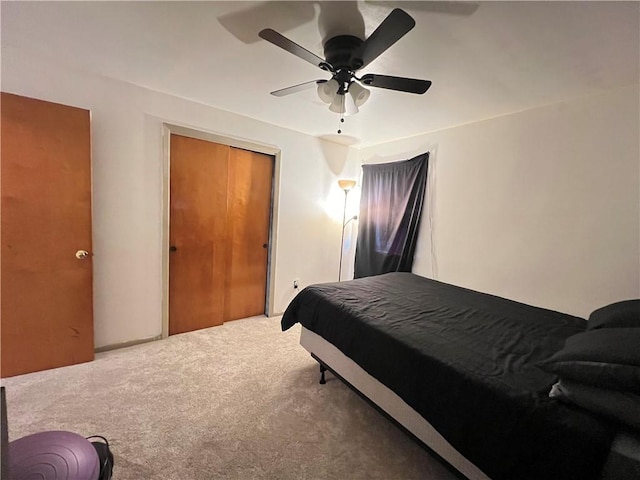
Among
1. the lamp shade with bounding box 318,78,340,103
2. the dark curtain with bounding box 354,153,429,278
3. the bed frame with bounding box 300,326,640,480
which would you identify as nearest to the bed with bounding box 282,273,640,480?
the bed frame with bounding box 300,326,640,480

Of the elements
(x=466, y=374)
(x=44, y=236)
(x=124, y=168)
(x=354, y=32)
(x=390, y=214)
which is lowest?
(x=466, y=374)

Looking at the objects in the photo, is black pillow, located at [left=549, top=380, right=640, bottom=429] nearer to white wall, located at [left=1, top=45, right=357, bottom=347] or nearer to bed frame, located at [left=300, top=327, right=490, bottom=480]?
bed frame, located at [left=300, top=327, right=490, bottom=480]

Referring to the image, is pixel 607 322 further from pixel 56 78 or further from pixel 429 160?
pixel 56 78

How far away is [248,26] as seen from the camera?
157cm

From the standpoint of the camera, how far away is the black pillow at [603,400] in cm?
93

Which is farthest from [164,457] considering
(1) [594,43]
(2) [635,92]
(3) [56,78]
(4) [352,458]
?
(2) [635,92]

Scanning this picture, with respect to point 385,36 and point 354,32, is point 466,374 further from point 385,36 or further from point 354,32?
point 354,32

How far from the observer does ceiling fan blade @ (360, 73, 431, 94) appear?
5.22 feet

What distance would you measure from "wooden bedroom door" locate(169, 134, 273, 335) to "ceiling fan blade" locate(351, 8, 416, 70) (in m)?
1.92

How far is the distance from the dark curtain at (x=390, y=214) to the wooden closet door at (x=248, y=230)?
1422 mm

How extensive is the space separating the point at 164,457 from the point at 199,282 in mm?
1758

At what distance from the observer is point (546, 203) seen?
2.34 meters

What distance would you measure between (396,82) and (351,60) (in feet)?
0.99

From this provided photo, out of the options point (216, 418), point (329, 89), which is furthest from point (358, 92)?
point (216, 418)
